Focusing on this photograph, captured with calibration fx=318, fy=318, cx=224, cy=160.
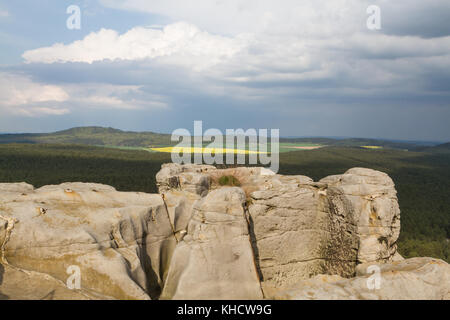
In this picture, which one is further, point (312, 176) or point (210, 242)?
point (312, 176)

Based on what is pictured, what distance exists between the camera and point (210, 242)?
1307 cm

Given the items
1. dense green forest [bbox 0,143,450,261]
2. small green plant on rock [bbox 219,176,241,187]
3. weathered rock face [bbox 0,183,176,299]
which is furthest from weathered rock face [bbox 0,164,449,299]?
dense green forest [bbox 0,143,450,261]

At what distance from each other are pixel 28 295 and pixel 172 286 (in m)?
4.84

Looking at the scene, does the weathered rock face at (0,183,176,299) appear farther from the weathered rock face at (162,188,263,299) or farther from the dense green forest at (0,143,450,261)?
the dense green forest at (0,143,450,261)

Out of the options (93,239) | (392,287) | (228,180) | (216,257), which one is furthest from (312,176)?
(93,239)

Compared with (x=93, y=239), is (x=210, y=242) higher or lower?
lower

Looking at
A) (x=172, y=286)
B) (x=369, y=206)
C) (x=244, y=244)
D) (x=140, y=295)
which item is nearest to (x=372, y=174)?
(x=369, y=206)

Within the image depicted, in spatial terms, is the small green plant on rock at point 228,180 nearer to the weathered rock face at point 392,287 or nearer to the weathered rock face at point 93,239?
the weathered rock face at point 93,239

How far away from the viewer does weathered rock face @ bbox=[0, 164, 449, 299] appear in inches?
460

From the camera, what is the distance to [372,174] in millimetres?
17859

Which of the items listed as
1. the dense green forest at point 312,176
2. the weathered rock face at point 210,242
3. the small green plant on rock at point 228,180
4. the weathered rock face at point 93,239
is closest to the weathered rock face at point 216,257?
the weathered rock face at point 210,242

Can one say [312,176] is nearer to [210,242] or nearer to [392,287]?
[392,287]

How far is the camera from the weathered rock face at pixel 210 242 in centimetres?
1170

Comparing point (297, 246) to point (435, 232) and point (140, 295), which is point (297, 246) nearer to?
point (140, 295)
